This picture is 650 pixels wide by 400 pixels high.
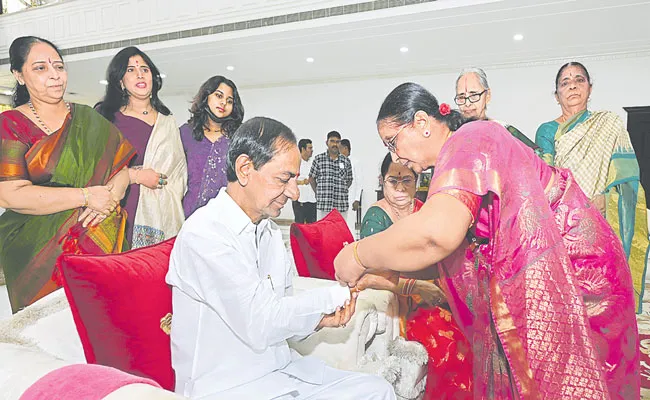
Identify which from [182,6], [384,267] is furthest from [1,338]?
[182,6]

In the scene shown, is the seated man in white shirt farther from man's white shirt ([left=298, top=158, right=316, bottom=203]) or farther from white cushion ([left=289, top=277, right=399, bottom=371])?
man's white shirt ([left=298, top=158, right=316, bottom=203])

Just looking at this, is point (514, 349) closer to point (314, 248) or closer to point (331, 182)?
point (314, 248)

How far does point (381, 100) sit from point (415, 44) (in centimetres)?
216

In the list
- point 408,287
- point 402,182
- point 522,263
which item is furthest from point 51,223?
point 522,263

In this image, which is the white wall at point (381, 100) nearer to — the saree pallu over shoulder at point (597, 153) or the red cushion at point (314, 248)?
the saree pallu over shoulder at point (597, 153)

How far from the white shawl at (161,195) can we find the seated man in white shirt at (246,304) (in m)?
1.20

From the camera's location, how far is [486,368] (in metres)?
1.24

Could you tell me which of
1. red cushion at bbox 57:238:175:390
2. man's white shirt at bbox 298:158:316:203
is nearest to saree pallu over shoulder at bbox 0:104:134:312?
red cushion at bbox 57:238:175:390

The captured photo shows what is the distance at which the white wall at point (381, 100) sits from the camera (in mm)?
7707

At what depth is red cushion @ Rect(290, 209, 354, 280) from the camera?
2273 millimetres

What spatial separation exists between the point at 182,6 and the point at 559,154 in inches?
241

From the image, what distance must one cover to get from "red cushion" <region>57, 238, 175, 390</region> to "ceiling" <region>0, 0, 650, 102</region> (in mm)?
5202

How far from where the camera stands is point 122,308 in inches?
48.3

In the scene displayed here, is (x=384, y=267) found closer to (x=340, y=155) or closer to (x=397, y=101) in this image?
(x=397, y=101)
